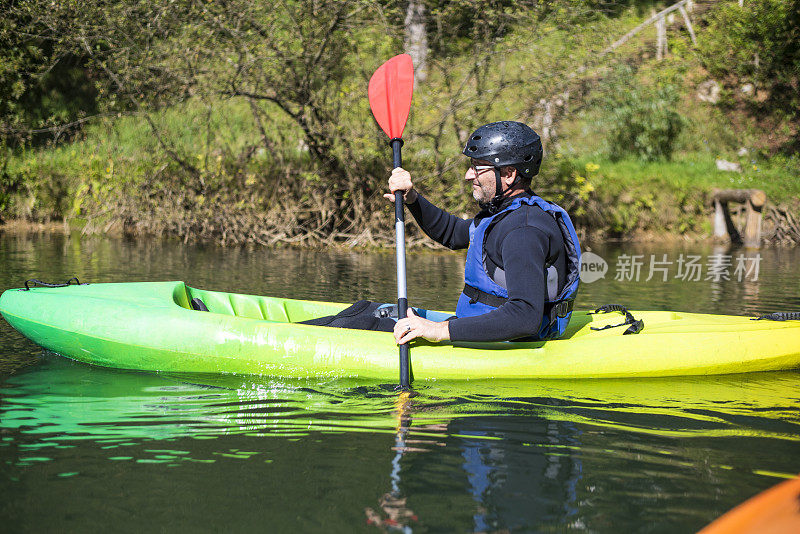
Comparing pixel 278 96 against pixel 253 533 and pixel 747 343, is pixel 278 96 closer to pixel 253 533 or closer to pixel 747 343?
pixel 747 343

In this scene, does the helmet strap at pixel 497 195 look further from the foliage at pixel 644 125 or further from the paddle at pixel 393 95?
the foliage at pixel 644 125

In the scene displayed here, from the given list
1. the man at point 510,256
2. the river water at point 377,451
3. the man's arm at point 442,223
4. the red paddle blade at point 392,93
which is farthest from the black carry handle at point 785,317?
the red paddle blade at point 392,93

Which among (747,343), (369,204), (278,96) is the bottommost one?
(747,343)

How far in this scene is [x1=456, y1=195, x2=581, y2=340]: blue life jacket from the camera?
325cm

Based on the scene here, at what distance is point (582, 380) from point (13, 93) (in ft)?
32.1

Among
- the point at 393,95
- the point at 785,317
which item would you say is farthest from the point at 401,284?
the point at 785,317

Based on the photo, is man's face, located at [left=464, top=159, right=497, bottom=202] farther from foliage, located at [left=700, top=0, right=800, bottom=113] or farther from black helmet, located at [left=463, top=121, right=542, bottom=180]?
foliage, located at [left=700, top=0, right=800, bottom=113]

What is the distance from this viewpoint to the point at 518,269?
301 centimetres

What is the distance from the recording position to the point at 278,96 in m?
9.12

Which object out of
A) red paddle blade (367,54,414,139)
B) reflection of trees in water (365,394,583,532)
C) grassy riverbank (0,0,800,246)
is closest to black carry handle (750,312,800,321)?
reflection of trees in water (365,394,583,532)

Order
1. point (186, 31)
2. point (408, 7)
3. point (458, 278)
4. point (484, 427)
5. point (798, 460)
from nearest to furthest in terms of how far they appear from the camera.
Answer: point (798, 460)
point (484, 427)
point (458, 278)
point (186, 31)
point (408, 7)

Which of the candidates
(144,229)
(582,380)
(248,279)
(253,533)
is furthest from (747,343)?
(144,229)

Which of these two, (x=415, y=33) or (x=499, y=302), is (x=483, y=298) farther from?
(x=415, y=33)

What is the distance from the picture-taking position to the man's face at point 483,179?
11.0ft
